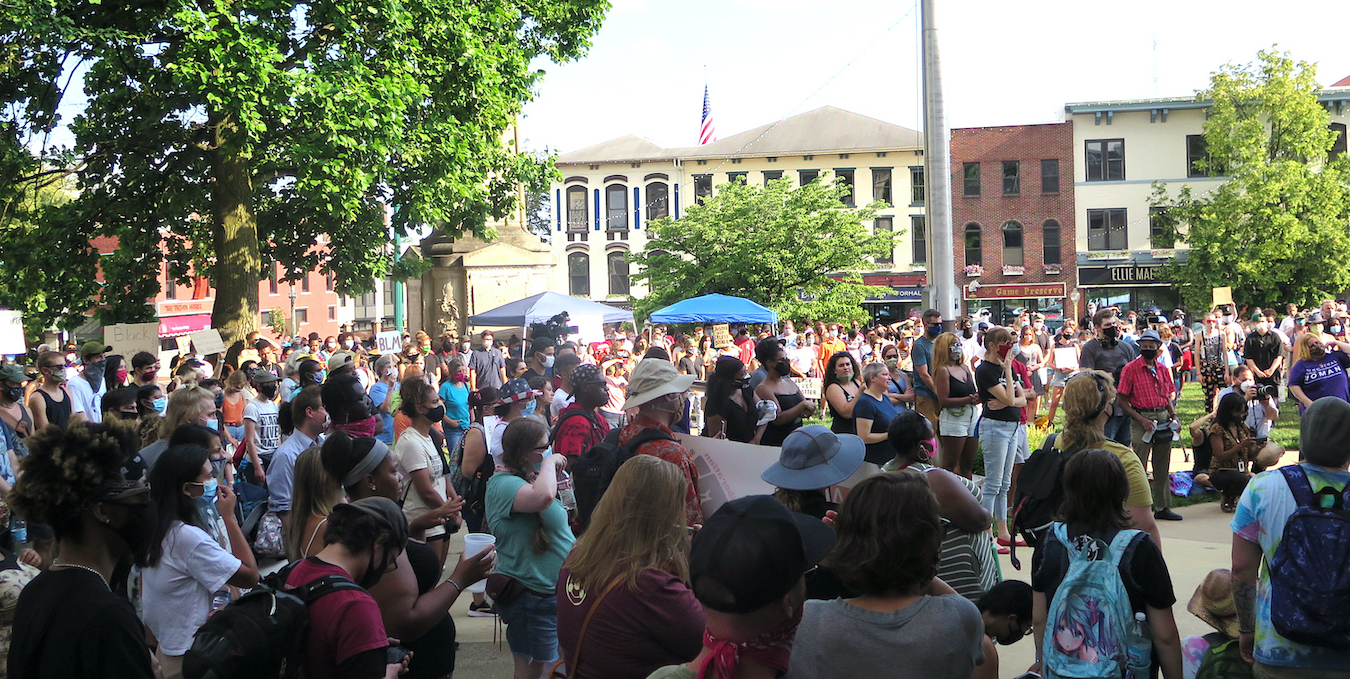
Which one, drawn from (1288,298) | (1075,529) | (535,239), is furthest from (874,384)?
(1288,298)

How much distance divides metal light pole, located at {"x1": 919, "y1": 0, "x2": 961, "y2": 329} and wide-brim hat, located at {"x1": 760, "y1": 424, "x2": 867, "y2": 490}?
7.72 meters

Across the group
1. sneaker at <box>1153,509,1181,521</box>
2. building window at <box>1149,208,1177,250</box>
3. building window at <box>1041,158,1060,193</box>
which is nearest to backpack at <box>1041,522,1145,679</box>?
sneaker at <box>1153,509,1181,521</box>

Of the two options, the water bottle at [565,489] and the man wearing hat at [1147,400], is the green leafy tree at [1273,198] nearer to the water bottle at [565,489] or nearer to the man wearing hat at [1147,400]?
the man wearing hat at [1147,400]


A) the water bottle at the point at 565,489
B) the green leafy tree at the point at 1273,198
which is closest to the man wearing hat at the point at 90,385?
the water bottle at the point at 565,489

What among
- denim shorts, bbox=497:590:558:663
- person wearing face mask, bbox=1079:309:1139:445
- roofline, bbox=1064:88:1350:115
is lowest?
denim shorts, bbox=497:590:558:663

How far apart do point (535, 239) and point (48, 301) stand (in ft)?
29.0

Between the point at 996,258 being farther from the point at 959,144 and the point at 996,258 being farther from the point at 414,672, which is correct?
the point at 414,672

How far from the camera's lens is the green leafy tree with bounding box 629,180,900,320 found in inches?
1527

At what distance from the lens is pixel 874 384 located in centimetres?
793

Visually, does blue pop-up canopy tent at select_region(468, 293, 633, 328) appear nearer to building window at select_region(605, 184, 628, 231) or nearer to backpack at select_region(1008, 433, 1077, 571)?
backpack at select_region(1008, 433, 1077, 571)

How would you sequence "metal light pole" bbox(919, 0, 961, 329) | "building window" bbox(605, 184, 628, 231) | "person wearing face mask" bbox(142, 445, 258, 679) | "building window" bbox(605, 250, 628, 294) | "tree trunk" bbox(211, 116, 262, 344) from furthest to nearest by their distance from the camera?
"building window" bbox(605, 250, 628, 294)
"building window" bbox(605, 184, 628, 231)
"tree trunk" bbox(211, 116, 262, 344)
"metal light pole" bbox(919, 0, 961, 329)
"person wearing face mask" bbox(142, 445, 258, 679)

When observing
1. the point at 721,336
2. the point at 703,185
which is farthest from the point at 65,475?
the point at 703,185

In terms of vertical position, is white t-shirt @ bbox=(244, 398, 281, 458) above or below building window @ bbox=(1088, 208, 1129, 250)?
below

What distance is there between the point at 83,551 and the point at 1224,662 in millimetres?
3739
